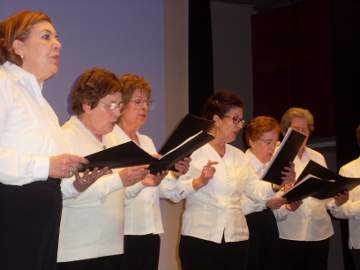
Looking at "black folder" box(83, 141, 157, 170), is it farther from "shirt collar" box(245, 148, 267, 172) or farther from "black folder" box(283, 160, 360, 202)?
"shirt collar" box(245, 148, 267, 172)

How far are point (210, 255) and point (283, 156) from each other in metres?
0.73

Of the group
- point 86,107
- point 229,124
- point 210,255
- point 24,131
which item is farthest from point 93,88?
point 210,255

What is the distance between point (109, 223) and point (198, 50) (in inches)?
143

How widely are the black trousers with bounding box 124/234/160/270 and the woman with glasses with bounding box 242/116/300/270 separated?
0.91 m

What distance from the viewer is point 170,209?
14.9 ft

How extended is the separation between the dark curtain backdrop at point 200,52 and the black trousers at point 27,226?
12.8ft

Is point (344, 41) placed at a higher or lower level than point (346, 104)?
higher

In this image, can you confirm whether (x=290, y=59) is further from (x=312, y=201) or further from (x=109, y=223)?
(x=109, y=223)

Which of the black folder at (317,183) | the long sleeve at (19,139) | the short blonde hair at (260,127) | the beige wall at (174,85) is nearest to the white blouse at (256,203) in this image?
the short blonde hair at (260,127)

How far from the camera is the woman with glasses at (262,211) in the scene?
3633 mm

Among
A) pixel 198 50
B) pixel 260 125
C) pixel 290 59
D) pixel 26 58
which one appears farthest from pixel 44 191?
pixel 290 59

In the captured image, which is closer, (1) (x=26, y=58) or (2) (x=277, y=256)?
(1) (x=26, y=58)

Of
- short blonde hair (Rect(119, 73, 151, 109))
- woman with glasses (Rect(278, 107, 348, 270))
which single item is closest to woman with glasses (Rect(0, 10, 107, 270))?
short blonde hair (Rect(119, 73, 151, 109))

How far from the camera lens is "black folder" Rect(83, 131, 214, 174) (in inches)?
82.6
